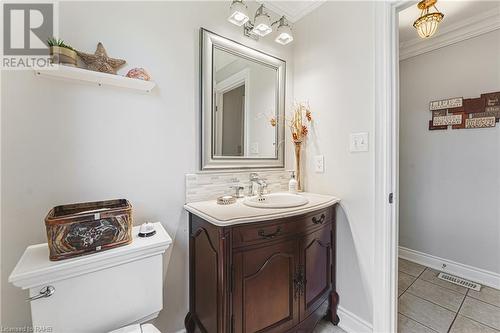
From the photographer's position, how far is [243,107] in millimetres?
1593

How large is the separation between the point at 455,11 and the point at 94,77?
287cm

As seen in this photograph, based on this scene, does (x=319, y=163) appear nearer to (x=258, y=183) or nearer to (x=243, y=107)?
(x=258, y=183)

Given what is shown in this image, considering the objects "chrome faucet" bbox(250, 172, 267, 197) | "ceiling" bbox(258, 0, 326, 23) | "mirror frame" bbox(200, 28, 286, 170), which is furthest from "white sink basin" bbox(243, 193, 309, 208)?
"ceiling" bbox(258, 0, 326, 23)

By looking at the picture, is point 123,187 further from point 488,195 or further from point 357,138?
point 488,195

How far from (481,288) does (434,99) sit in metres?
1.85

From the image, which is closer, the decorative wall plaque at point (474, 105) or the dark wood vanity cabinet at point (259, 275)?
the dark wood vanity cabinet at point (259, 275)

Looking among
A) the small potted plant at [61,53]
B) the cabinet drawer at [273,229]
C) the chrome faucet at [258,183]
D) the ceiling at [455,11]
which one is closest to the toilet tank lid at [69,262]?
the cabinet drawer at [273,229]

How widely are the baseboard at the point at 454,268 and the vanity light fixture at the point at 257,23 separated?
2669mm

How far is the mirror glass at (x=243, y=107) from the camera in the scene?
1.44 m

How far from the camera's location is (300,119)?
1744mm

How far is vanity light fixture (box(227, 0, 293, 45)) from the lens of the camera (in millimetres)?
1280

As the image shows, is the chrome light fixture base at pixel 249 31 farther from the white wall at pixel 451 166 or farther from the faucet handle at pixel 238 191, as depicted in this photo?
the white wall at pixel 451 166

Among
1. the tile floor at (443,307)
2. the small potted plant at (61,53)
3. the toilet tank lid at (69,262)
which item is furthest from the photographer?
the tile floor at (443,307)

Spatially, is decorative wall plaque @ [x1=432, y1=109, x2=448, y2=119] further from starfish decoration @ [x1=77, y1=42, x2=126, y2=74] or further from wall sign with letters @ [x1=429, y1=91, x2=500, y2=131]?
starfish decoration @ [x1=77, y1=42, x2=126, y2=74]
